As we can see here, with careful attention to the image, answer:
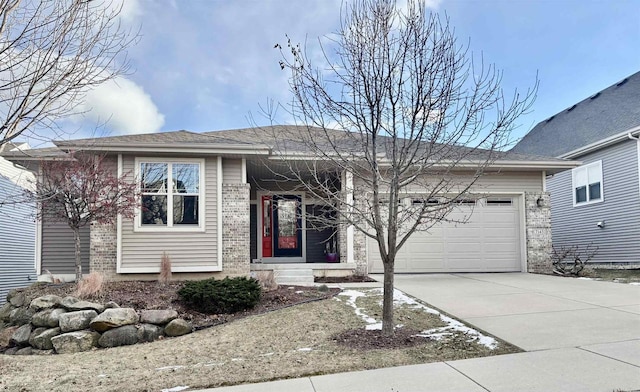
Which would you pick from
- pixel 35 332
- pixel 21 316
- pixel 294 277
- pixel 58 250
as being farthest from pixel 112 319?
pixel 58 250

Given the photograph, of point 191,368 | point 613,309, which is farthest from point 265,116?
point 613,309

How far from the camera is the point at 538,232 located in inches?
482

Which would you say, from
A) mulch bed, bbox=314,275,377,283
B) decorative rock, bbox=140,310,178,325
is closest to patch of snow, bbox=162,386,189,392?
decorative rock, bbox=140,310,178,325

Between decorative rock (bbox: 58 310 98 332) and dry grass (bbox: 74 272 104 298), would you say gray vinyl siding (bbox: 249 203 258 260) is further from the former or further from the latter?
decorative rock (bbox: 58 310 98 332)

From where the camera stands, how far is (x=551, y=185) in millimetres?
17031

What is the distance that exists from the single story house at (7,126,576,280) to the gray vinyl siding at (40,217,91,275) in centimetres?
3

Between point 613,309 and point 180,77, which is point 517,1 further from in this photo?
point 180,77

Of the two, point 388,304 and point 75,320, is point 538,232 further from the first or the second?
point 75,320

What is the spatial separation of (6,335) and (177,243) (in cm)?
357

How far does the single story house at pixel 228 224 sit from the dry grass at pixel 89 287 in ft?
4.66

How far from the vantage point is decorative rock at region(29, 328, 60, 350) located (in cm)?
668

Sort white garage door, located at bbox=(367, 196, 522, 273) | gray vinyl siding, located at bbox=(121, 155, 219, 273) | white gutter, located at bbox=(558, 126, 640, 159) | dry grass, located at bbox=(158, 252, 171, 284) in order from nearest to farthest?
1. dry grass, located at bbox=(158, 252, 171, 284)
2. gray vinyl siding, located at bbox=(121, 155, 219, 273)
3. white garage door, located at bbox=(367, 196, 522, 273)
4. white gutter, located at bbox=(558, 126, 640, 159)

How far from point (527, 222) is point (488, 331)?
7842 mm

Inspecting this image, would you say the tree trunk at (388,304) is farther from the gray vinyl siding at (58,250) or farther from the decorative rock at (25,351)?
the gray vinyl siding at (58,250)
